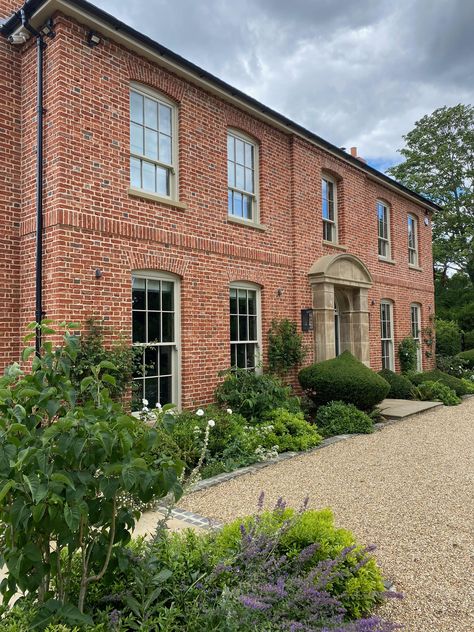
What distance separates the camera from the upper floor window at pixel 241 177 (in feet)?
30.7

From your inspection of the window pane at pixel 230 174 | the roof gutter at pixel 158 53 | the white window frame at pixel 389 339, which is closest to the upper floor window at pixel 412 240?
the white window frame at pixel 389 339

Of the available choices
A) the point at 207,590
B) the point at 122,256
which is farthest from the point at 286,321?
the point at 207,590

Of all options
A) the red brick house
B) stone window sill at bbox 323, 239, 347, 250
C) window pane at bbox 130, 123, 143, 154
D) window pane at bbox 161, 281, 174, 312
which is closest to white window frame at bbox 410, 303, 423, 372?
stone window sill at bbox 323, 239, 347, 250

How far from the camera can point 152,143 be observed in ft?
25.9

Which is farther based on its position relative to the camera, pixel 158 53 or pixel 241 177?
pixel 241 177

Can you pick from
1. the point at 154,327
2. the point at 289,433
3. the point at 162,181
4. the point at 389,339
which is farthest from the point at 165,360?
the point at 389,339

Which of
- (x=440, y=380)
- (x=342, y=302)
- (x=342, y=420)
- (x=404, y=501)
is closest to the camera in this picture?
(x=404, y=501)

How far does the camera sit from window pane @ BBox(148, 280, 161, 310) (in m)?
7.69

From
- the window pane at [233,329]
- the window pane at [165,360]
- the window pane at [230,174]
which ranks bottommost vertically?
the window pane at [165,360]

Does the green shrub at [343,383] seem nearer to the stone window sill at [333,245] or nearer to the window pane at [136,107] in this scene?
the stone window sill at [333,245]

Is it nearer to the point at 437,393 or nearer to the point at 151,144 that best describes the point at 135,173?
the point at 151,144

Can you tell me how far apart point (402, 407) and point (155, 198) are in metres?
7.54

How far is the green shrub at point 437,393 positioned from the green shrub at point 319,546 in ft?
33.2

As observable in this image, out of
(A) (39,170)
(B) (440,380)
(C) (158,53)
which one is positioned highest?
(C) (158,53)
